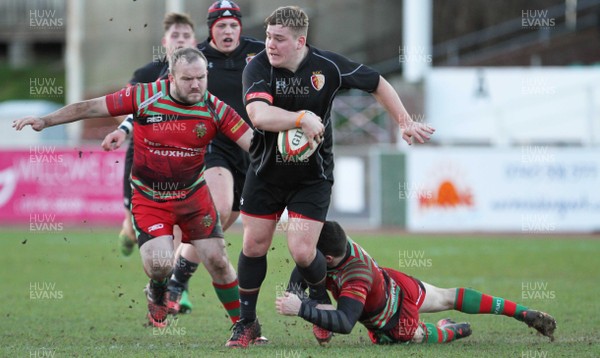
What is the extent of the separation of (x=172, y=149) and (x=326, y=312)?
1.81 metres

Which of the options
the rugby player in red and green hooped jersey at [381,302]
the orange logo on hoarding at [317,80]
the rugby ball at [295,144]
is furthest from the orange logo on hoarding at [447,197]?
the rugby ball at [295,144]

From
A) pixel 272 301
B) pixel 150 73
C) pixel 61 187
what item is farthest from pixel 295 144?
pixel 61 187

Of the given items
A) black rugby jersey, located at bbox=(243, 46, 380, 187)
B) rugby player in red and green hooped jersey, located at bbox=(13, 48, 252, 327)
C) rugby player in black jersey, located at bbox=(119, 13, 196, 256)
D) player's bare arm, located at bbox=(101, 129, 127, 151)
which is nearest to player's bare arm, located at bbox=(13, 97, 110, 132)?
rugby player in red and green hooped jersey, located at bbox=(13, 48, 252, 327)

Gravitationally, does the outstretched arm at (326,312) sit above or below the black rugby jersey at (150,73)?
below

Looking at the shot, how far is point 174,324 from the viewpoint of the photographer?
319 inches

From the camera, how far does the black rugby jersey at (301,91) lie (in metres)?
6.69

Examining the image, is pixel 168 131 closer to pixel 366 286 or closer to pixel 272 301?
pixel 366 286

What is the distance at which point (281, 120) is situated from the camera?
20.7 feet

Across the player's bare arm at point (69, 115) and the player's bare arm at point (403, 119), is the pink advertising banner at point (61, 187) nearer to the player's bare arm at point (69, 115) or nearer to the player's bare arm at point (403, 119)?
the player's bare arm at point (69, 115)

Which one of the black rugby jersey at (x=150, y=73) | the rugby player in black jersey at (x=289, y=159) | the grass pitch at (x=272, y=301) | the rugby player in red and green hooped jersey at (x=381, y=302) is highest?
the black rugby jersey at (x=150, y=73)

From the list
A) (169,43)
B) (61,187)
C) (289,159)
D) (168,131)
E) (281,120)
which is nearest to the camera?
(281,120)

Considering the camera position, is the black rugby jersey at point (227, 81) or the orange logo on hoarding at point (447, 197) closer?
the black rugby jersey at point (227, 81)

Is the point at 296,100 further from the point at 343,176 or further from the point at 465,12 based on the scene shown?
the point at 465,12

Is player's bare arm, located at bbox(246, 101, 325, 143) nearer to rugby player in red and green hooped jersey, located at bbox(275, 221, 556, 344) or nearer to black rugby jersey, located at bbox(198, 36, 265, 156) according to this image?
rugby player in red and green hooped jersey, located at bbox(275, 221, 556, 344)
